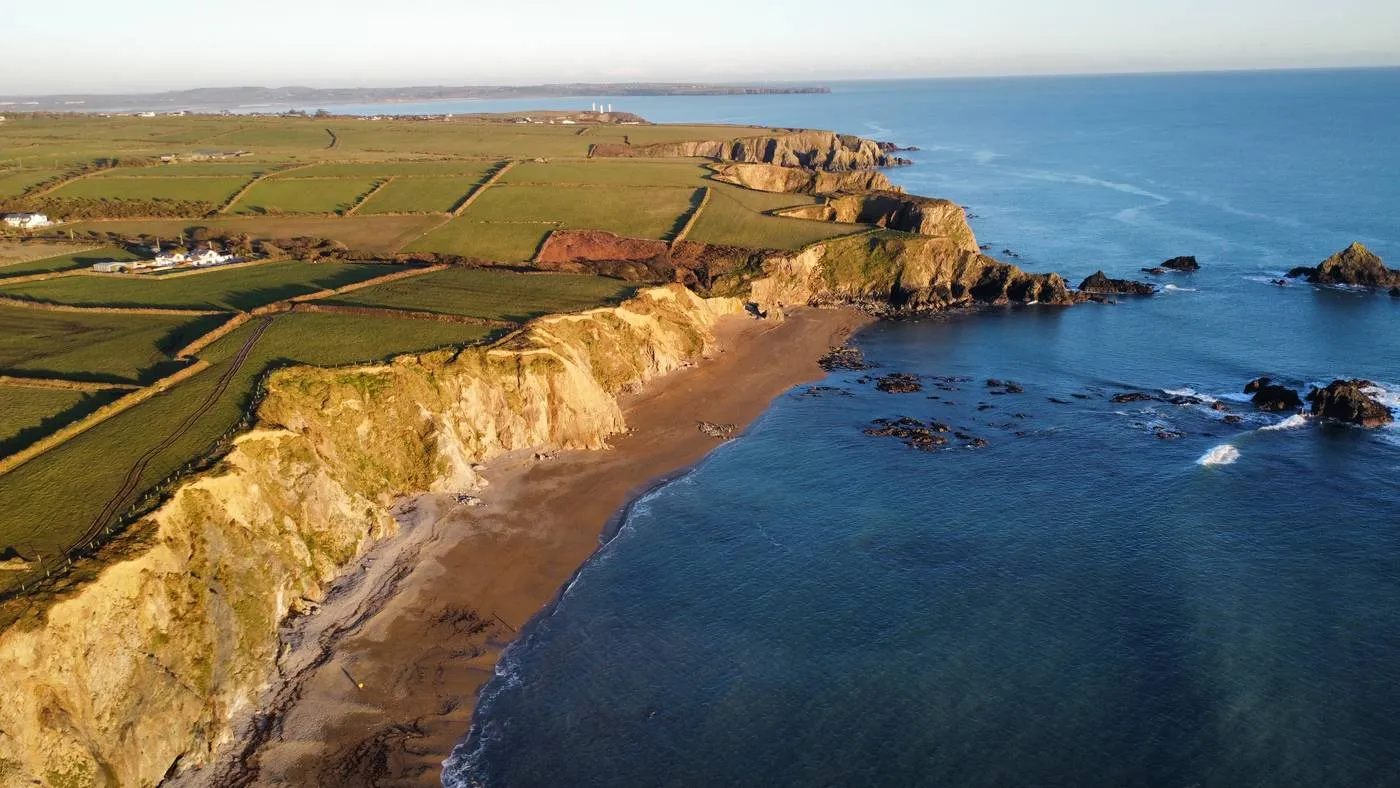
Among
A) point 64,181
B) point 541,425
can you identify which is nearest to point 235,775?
point 541,425

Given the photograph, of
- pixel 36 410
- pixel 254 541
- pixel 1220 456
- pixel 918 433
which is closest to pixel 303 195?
pixel 36 410

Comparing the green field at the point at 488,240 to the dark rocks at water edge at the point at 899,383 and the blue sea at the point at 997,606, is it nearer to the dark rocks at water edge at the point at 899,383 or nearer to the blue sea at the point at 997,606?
the blue sea at the point at 997,606

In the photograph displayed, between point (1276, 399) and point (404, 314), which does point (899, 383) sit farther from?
point (404, 314)

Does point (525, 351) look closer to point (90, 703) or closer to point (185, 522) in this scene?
point (185, 522)

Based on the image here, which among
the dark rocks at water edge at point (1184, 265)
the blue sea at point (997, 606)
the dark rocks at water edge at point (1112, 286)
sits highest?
the dark rocks at water edge at point (1184, 265)

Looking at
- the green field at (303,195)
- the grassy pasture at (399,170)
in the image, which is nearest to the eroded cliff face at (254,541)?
the green field at (303,195)

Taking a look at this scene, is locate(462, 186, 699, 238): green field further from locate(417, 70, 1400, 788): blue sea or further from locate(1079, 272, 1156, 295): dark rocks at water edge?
locate(1079, 272, 1156, 295): dark rocks at water edge
